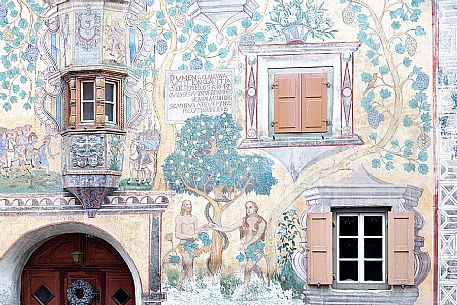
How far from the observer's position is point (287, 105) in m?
15.9

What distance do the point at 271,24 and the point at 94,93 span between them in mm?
2936

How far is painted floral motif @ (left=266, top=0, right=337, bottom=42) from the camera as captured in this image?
52.4ft

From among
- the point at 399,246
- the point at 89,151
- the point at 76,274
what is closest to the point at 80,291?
the point at 76,274

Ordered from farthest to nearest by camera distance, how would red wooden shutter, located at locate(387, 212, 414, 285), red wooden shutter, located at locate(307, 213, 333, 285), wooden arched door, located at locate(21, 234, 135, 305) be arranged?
wooden arched door, located at locate(21, 234, 135, 305) < red wooden shutter, located at locate(307, 213, 333, 285) < red wooden shutter, located at locate(387, 212, 414, 285)

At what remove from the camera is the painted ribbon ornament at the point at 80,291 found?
17.0 metres

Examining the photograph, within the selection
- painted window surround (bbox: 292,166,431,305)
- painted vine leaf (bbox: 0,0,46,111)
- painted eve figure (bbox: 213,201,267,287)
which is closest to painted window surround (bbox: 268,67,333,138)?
painted window surround (bbox: 292,166,431,305)

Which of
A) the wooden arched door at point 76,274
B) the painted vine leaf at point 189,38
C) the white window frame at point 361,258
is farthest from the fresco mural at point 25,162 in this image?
the white window frame at point 361,258

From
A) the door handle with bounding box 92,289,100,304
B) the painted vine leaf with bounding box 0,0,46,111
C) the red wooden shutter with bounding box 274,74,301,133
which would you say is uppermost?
the painted vine leaf with bounding box 0,0,46,111

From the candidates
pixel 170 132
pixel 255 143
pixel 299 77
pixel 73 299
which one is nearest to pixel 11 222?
pixel 73 299

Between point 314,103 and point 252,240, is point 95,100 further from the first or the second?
point 314,103

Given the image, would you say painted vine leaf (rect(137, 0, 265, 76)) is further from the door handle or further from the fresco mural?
the door handle

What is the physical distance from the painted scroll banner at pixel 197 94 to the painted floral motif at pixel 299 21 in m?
1.00

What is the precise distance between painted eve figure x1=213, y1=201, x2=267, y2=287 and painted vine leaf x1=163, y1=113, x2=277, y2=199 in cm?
35

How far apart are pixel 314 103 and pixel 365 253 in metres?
2.40
